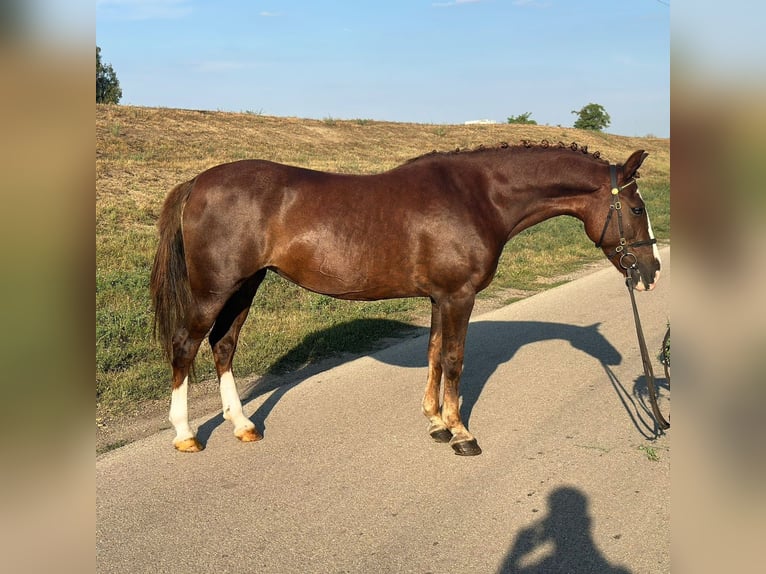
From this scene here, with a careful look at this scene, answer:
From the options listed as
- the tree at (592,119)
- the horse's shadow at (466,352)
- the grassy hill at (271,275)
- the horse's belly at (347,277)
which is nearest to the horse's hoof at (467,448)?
the horse's shadow at (466,352)

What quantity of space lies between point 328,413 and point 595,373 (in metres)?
2.71

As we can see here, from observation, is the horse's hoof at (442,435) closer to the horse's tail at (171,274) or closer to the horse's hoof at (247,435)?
the horse's hoof at (247,435)

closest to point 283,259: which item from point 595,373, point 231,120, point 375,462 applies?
point 375,462

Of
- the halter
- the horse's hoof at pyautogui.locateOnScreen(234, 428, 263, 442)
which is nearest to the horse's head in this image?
the halter

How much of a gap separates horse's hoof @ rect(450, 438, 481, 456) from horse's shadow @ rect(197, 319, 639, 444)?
2.17ft

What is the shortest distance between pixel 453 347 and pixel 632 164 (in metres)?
1.75

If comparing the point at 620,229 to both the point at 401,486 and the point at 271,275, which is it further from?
the point at 271,275

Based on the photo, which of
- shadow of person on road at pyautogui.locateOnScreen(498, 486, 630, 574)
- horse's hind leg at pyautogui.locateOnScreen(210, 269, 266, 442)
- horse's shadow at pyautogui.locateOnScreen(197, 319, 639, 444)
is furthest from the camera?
horse's shadow at pyautogui.locateOnScreen(197, 319, 639, 444)

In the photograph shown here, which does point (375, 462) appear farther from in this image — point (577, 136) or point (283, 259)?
point (577, 136)

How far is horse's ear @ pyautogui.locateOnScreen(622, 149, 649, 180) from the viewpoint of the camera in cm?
438

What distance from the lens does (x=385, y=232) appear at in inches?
190

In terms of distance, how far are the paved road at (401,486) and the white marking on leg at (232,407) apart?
156mm

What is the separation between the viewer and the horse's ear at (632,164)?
14.4 feet

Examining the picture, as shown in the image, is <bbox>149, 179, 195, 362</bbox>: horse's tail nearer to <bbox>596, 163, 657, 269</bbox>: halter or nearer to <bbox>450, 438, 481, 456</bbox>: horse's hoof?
<bbox>450, 438, 481, 456</bbox>: horse's hoof
